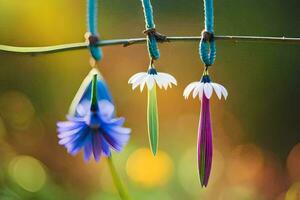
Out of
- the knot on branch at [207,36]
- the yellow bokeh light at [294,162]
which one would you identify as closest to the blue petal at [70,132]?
the knot on branch at [207,36]

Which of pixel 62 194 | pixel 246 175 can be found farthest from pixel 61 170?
pixel 246 175

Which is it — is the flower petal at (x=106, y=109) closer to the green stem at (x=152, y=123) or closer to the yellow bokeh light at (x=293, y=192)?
the green stem at (x=152, y=123)

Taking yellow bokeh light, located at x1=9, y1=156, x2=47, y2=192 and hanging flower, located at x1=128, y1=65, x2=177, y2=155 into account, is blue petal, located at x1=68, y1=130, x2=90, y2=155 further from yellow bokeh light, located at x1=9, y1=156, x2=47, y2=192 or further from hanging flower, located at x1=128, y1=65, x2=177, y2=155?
yellow bokeh light, located at x1=9, y1=156, x2=47, y2=192

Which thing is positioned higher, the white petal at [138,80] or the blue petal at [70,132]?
the white petal at [138,80]

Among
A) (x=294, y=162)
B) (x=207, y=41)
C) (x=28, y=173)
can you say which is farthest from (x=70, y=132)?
(x=294, y=162)

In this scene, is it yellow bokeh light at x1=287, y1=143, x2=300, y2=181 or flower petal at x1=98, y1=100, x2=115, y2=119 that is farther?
yellow bokeh light at x1=287, y1=143, x2=300, y2=181

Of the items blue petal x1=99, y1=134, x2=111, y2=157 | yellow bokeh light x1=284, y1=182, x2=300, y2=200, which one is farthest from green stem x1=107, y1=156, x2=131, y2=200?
yellow bokeh light x1=284, y1=182, x2=300, y2=200

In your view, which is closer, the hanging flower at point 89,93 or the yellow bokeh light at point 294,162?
the hanging flower at point 89,93
